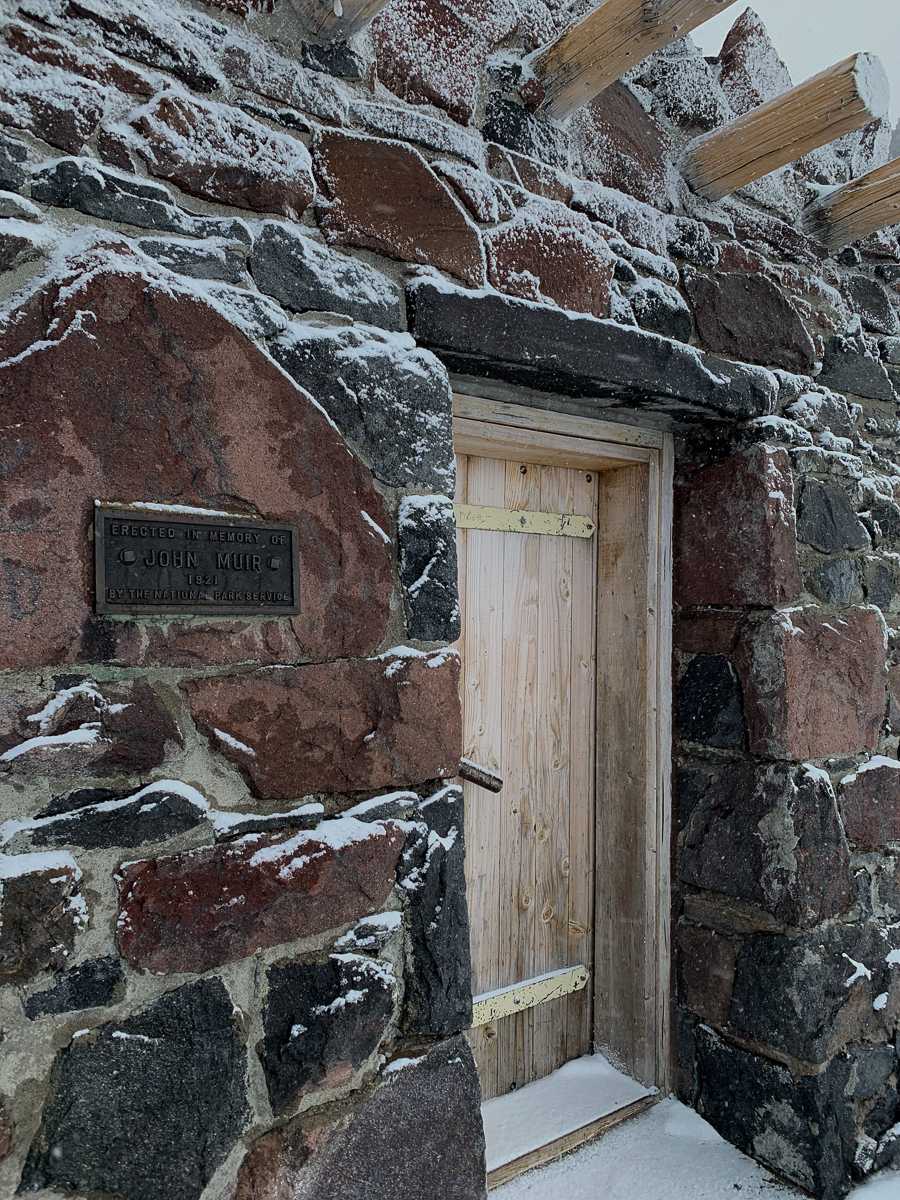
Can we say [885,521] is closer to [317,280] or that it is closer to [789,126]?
[789,126]

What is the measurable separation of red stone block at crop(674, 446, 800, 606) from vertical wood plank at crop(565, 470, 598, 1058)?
0.26 m

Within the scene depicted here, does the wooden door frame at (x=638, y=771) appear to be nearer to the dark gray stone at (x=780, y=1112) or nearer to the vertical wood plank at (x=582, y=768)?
the vertical wood plank at (x=582, y=768)

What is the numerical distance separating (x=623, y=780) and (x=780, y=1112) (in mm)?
841

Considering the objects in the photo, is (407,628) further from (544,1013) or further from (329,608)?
(544,1013)

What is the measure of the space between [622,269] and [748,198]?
1.87ft

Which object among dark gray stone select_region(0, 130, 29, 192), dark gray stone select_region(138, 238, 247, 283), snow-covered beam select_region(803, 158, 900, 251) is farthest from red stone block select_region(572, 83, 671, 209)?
dark gray stone select_region(0, 130, 29, 192)

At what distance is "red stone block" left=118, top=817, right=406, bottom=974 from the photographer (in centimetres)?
119

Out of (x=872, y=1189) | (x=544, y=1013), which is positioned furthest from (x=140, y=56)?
(x=872, y=1189)

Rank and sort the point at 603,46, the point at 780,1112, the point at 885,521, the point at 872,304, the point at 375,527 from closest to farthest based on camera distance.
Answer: the point at 375,527
the point at 603,46
the point at 780,1112
the point at 885,521
the point at 872,304

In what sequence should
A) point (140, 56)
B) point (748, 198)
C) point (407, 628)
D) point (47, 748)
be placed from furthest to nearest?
point (748, 198) < point (407, 628) < point (140, 56) < point (47, 748)

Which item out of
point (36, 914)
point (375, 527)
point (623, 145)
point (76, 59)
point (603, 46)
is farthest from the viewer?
point (623, 145)

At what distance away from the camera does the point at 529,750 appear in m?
2.18

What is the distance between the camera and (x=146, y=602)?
3.95 feet

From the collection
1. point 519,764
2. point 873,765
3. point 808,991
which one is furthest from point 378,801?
point 873,765
